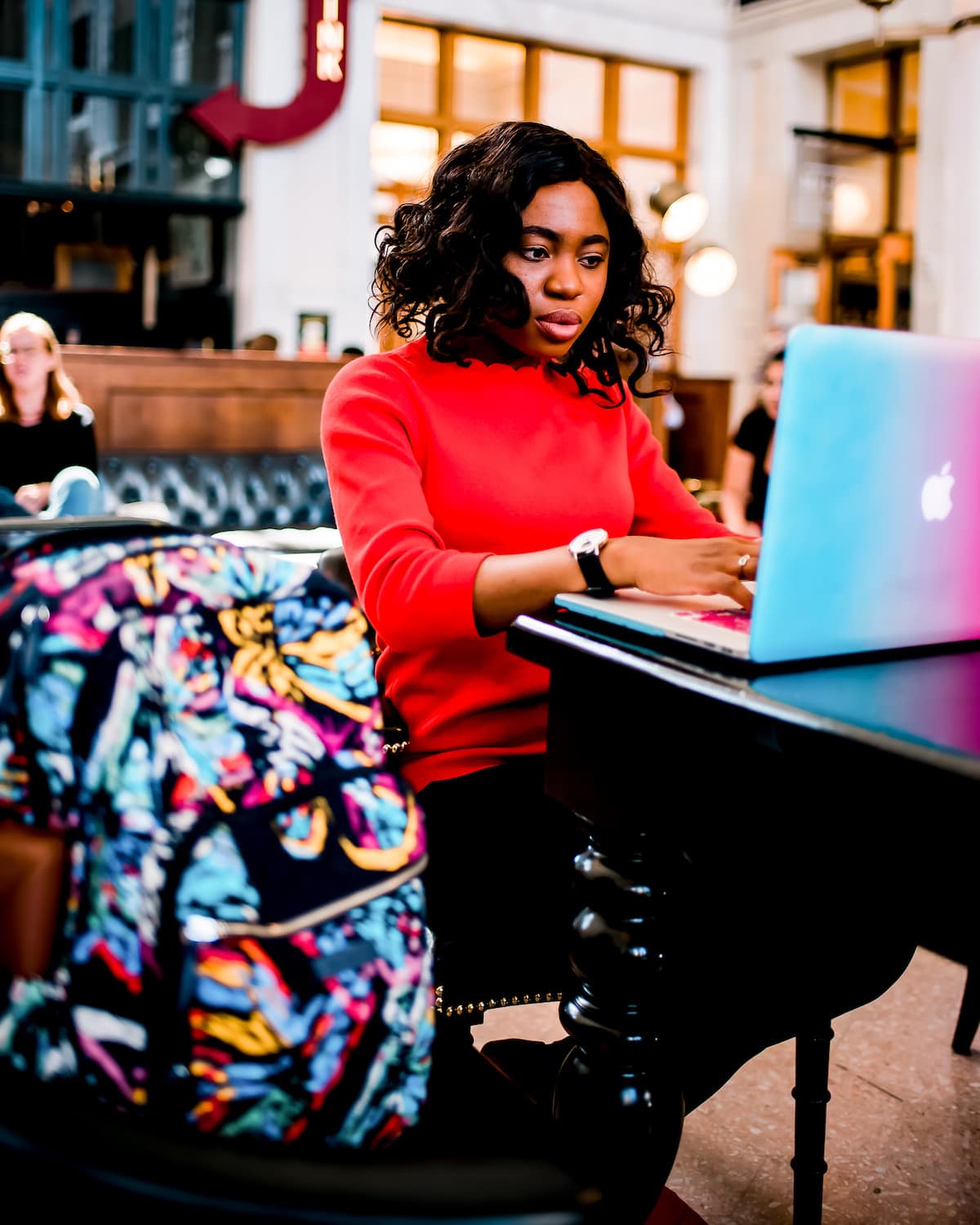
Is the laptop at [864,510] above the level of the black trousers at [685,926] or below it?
above

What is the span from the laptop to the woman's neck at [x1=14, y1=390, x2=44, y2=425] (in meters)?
3.82

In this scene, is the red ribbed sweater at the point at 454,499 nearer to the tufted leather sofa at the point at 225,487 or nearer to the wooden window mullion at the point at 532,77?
the tufted leather sofa at the point at 225,487

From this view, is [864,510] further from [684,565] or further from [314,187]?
[314,187]

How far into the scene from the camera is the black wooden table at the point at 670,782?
763mm

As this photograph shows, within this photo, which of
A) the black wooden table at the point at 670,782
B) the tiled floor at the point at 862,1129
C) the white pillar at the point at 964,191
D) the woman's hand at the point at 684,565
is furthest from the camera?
the white pillar at the point at 964,191

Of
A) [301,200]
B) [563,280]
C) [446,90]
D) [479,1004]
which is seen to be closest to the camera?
[479,1004]

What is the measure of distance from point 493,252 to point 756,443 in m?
3.21

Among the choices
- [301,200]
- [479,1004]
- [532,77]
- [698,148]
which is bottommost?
[479,1004]

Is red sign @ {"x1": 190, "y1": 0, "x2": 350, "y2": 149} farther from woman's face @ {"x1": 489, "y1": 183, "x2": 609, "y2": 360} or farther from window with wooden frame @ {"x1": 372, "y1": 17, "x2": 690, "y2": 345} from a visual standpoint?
woman's face @ {"x1": 489, "y1": 183, "x2": 609, "y2": 360}

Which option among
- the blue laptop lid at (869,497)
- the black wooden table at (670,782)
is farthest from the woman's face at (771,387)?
the blue laptop lid at (869,497)

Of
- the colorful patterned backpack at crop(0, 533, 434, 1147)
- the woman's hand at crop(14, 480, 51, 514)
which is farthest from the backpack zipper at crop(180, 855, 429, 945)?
the woman's hand at crop(14, 480, 51, 514)

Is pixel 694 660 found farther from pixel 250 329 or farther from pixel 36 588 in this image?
pixel 250 329

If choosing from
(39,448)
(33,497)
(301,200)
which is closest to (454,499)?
(33,497)

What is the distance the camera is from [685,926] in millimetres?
1334
